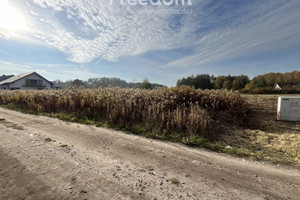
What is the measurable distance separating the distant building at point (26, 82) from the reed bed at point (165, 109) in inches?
1598

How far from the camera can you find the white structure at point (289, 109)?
5.03 meters

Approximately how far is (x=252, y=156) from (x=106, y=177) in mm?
3250

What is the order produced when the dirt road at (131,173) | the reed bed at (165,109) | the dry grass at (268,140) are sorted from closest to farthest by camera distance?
the dirt road at (131,173), the dry grass at (268,140), the reed bed at (165,109)

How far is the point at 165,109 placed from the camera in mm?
5457

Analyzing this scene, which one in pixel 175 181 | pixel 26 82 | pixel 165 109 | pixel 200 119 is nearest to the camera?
pixel 175 181

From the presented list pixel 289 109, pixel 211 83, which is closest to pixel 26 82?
pixel 289 109

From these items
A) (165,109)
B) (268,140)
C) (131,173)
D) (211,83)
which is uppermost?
(211,83)

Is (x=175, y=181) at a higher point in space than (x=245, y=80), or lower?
lower

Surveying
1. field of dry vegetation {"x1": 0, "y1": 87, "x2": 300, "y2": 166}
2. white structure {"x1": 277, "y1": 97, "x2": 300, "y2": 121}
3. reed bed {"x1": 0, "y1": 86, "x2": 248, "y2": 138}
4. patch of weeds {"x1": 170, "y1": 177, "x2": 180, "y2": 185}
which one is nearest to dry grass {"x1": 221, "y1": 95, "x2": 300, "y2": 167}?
field of dry vegetation {"x1": 0, "y1": 87, "x2": 300, "y2": 166}

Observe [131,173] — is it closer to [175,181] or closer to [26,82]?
[175,181]

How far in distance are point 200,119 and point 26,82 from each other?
164 ft

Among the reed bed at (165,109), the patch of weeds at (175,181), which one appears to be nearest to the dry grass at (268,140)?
the reed bed at (165,109)

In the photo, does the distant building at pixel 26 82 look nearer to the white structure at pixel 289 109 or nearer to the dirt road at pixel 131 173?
the dirt road at pixel 131 173

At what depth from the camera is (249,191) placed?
1869 mm
